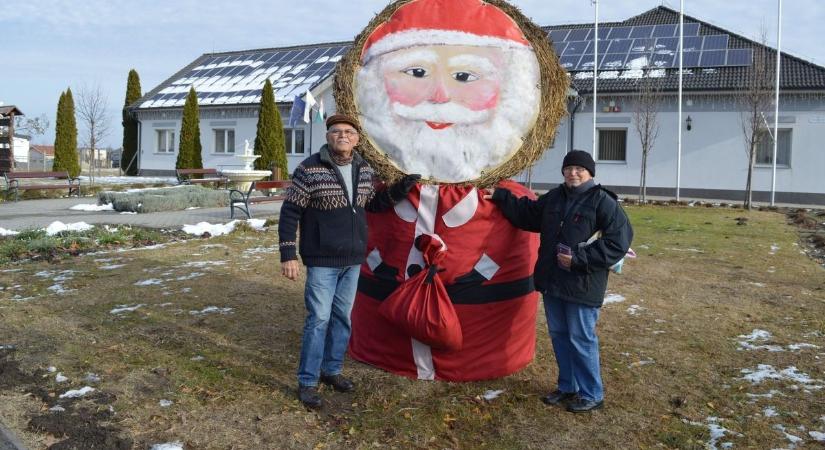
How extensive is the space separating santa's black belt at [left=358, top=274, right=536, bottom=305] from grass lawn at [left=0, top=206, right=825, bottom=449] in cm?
53

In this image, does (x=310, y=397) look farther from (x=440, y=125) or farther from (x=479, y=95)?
(x=479, y=95)

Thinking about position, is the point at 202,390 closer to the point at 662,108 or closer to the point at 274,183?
the point at 274,183

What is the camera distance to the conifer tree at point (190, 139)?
2980cm

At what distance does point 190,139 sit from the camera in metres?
29.9

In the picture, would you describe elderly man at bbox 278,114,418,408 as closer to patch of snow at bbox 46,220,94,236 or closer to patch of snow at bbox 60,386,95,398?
patch of snow at bbox 60,386,95,398

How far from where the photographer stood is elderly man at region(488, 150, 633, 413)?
12.8 ft

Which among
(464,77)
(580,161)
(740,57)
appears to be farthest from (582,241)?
(740,57)

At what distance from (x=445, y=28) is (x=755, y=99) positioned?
1832 centimetres

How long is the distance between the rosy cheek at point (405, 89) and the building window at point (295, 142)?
84.5ft

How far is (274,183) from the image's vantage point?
47.3ft

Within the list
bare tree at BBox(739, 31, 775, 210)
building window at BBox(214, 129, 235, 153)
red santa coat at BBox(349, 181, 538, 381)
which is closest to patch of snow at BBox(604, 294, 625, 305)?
red santa coat at BBox(349, 181, 538, 381)

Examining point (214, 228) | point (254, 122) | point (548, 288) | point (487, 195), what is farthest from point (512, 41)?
point (254, 122)

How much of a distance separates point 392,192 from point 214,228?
8271mm

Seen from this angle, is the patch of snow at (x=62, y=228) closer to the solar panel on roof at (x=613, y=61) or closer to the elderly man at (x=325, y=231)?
the elderly man at (x=325, y=231)
